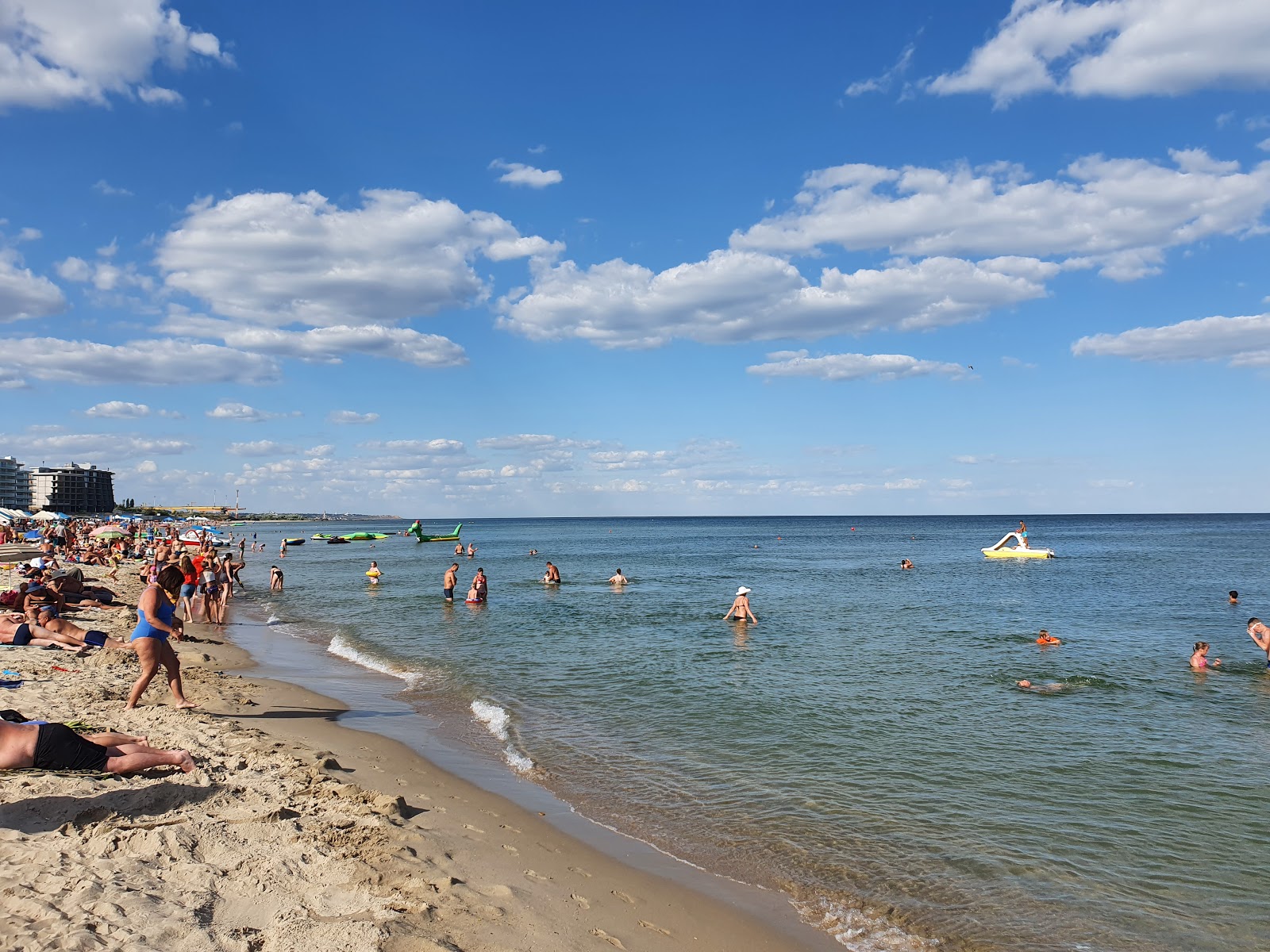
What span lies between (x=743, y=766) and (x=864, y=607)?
2013 cm

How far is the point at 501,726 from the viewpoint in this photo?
12195 mm

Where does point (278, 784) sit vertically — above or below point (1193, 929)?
above

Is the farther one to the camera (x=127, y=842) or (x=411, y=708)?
(x=411, y=708)

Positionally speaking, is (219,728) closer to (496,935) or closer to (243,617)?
(496,935)

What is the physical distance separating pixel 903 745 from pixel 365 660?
12640 mm

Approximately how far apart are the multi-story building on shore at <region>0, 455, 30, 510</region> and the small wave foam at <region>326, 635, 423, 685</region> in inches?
6944

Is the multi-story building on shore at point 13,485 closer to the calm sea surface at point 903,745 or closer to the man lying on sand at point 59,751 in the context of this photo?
the calm sea surface at point 903,745

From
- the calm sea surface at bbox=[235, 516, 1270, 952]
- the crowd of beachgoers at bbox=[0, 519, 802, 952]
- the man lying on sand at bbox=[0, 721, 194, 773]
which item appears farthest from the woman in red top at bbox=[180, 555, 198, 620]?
the man lying on sand at bbox=[0, 721, 194, 773]

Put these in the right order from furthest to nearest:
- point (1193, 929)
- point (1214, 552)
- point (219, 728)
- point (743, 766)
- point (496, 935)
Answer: point (1214, 552) < point (743, 766) < point (219, 728) < point (1193, 929) < point (496, 935)

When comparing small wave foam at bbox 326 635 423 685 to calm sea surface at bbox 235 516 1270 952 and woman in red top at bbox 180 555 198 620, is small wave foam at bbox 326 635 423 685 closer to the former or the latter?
→ calm sea surface at bbox 235 516 1270 952

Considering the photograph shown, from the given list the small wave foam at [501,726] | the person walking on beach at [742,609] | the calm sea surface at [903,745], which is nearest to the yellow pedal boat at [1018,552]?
the calm sea surface at [903,745]

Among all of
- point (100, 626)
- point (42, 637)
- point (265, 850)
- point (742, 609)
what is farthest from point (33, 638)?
point (742, 609)

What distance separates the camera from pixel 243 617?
26000 millimetres

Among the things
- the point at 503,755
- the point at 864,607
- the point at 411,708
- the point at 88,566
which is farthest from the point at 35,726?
the point at 88,566
